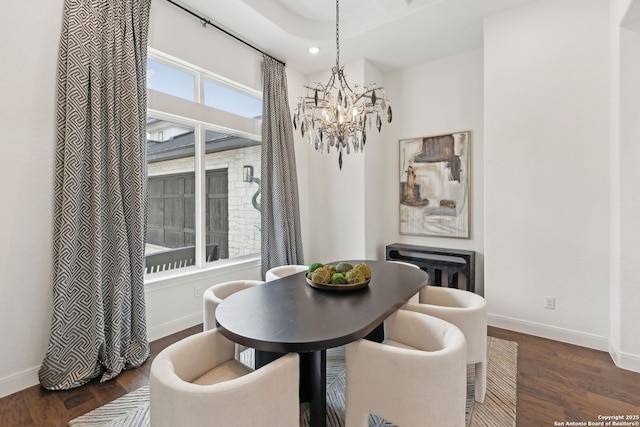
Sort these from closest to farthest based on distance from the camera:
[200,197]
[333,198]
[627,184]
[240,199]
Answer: [627,184]
[200,197]
[240,199]
[333,198]

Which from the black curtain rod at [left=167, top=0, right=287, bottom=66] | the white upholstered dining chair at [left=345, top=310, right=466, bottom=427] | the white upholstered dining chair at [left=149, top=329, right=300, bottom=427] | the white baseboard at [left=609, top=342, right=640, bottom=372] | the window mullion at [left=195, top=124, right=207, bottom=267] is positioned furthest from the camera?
the window mullion at [left=195, top=124, right=207, bottom=267]

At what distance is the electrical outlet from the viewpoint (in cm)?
285

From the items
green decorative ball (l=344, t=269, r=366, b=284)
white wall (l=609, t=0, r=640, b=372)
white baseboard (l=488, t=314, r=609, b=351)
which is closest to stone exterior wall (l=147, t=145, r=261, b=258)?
green decorative ball (l=344, t=269, r=366, b=284)

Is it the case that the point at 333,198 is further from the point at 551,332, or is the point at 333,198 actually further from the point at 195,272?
the point at 551,332

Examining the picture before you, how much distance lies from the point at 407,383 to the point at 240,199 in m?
3.02

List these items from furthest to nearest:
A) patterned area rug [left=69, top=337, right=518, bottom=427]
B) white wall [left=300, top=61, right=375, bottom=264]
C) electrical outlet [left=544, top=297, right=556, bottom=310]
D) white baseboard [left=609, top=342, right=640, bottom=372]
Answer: white wall [left=300, top=61, right=375, bottom=264] → electrical outlet [left=544, top=297, right=556, bottom=310] → white baseboard [left=609, top=342, right=640, bottom=372] → patterned area rug [left=69, top=337, right=518, bottom=427]

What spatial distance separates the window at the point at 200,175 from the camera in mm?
3003

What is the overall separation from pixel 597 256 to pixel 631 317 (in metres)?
0.55

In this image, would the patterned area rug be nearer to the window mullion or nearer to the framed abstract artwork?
the window mullion

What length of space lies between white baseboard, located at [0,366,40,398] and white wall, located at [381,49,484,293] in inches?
152

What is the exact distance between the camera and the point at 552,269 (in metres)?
2.87

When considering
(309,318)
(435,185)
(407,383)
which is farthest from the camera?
(435,185)

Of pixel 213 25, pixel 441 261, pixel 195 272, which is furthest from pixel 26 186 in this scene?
pixel 441 261

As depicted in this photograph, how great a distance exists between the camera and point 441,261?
3.63m
